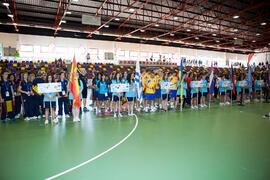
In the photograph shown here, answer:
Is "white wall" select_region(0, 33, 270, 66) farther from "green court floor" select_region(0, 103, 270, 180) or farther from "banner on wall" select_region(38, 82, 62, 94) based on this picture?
"green court floor" select_region(0, 103, 270, 180)

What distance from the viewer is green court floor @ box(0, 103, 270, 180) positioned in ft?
8.75

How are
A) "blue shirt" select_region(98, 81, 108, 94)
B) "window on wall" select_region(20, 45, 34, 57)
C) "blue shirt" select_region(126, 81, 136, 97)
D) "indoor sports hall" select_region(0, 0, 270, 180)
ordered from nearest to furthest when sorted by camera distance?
"indoor sports hall" select_region(0, 0, 270, 180), "blue shirt" select_region(126, 81, 136, 97), "blue shirt" select_region(98, 81, 108, 94), "window on wall" select_region(20, 45, 34, 57)

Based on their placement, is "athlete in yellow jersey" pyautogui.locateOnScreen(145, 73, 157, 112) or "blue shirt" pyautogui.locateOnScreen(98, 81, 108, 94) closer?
"blue shirt" pyautogui.locateOnScreen(98, 81, 108, 94)

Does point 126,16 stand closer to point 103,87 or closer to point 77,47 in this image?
point 77,47

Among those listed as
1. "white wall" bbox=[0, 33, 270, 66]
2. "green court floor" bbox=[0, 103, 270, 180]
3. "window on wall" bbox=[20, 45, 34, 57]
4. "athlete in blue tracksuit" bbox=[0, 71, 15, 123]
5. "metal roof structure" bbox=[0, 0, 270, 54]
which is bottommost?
"green court floor" bbox=[0, 103, 270, 180]

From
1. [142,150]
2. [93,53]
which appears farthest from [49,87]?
[93,53]

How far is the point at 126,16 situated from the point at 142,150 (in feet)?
58.5

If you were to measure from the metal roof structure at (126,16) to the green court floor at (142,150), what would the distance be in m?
10.7

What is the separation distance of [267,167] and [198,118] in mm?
3401

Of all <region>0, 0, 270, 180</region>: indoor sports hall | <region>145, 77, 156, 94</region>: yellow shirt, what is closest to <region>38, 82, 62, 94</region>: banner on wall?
<region>0, 0, 270, 180</region>: indoor sports hall

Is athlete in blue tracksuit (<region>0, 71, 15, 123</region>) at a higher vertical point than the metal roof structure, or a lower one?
lower

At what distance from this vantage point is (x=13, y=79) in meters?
6.24

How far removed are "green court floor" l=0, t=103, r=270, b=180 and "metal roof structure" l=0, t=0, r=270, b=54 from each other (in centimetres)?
1070

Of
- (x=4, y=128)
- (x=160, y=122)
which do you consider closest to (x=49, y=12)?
(x=4, y=128)
